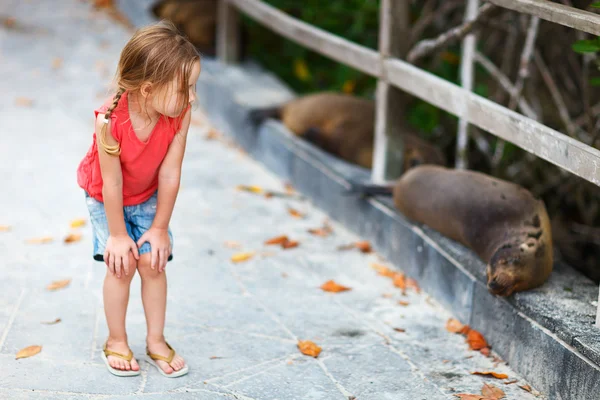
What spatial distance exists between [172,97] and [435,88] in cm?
169

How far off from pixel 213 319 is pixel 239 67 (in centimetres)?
401

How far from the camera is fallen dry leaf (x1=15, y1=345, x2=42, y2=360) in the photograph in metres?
3.18

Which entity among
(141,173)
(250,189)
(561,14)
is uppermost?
(561,14)

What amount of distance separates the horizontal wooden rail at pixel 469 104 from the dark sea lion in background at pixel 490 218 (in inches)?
13.4

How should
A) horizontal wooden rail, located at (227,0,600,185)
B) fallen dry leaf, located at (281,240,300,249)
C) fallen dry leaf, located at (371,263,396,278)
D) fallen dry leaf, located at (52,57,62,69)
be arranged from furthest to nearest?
1. fallen dry leaf, located at (52,57,62,69)
2. fallen dry leaf, located at (281,240,300,249)
3. fallen dry leaf, located at (371,263,396,278)
4. horizontal wooden rail, located at (227,0,600,185)

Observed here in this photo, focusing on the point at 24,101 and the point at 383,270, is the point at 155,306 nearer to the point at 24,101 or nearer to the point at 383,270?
the point at 383,270

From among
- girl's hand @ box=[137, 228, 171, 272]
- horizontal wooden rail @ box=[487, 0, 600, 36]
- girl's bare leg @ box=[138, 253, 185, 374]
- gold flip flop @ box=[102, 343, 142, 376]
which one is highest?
horizontal wooden rail @ box=[487, 0, 600, 36]

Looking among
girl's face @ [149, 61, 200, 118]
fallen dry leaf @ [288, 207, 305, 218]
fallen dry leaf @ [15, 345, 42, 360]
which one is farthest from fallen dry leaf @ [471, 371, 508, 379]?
fallen dry leaf @ [288, 207, 305, 218]

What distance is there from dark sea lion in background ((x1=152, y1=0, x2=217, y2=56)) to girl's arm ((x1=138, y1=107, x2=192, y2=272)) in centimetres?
Result: 474

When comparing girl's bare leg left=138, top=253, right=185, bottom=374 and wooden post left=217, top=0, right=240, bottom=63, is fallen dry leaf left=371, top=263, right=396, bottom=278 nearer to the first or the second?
girl's bare leg left=138, top=253, right=185, bottom=374

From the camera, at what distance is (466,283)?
12.0ft

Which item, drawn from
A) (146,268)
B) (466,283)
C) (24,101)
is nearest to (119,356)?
(146,268)

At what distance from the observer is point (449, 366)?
3352 millimetres

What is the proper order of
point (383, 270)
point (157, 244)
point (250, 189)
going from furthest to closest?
point (250, 189)
point (383, 270)
point (157, 244)
